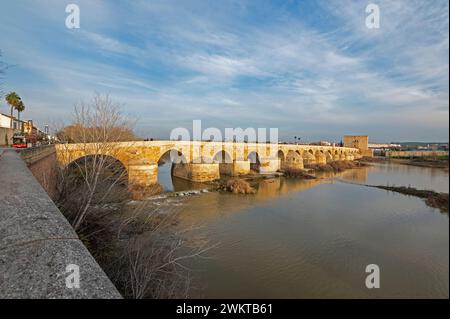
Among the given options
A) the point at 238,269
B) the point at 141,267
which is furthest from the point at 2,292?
the point at 238,269

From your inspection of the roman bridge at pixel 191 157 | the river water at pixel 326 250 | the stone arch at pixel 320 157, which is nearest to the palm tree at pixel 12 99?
the roman bridge at pixel 191 157

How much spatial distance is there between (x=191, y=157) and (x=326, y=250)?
1684 centimetres

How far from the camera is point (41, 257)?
2.29m

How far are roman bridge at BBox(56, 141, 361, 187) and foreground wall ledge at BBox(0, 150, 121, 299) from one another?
14.6 ft

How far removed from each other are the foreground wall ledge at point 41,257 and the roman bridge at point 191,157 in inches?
175

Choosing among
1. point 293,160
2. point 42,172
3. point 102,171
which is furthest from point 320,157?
point 42,172

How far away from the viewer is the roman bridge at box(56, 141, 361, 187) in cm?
1412

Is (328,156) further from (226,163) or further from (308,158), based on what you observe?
(226,163)

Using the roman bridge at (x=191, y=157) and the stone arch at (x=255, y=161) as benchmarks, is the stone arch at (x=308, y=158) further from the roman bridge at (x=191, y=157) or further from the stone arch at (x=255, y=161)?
the stone arch at (x=255, y=161)

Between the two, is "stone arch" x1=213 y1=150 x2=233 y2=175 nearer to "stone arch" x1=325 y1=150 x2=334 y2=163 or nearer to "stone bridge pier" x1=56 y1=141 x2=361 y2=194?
"stone bridge pier" x1=56 y1=141 x2=361 y2=194

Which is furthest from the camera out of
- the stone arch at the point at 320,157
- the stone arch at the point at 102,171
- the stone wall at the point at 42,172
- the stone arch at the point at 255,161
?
the stone arch at the point at 320,157

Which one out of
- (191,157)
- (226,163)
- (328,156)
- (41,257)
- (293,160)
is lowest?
(226,163)

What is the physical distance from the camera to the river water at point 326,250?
3605mm

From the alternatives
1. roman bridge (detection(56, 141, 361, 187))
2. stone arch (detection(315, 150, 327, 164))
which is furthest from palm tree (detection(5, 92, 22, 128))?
stone arch (detection(315, 150, 327, 164))
